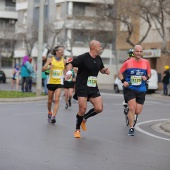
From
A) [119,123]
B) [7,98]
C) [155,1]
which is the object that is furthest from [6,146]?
A: [155,1]

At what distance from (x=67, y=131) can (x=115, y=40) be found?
148 feet

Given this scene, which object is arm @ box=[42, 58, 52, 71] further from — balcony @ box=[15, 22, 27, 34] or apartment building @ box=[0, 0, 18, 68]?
apartment building @ box=[0, 0, 18, 68]

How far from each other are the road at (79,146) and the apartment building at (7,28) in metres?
54.2

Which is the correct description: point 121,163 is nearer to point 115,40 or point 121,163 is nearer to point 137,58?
point 137,58

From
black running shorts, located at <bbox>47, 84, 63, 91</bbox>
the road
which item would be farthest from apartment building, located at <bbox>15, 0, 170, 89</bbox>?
the road

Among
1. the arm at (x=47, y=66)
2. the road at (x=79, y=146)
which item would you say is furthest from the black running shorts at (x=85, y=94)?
the arm at (x=47, y=66)

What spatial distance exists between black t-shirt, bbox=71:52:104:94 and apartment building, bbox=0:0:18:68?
189 feet

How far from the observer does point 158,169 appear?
816 cm

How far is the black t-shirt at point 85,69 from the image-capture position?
11648 millimetres

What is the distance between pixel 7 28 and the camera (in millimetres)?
70000

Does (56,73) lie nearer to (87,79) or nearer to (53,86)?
(53,86)

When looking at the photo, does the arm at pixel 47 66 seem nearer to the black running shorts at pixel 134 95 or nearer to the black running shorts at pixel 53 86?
the black running shorts at pixel 53 86

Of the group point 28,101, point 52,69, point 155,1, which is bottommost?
point 28,101

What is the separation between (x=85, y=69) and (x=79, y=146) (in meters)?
2.01
